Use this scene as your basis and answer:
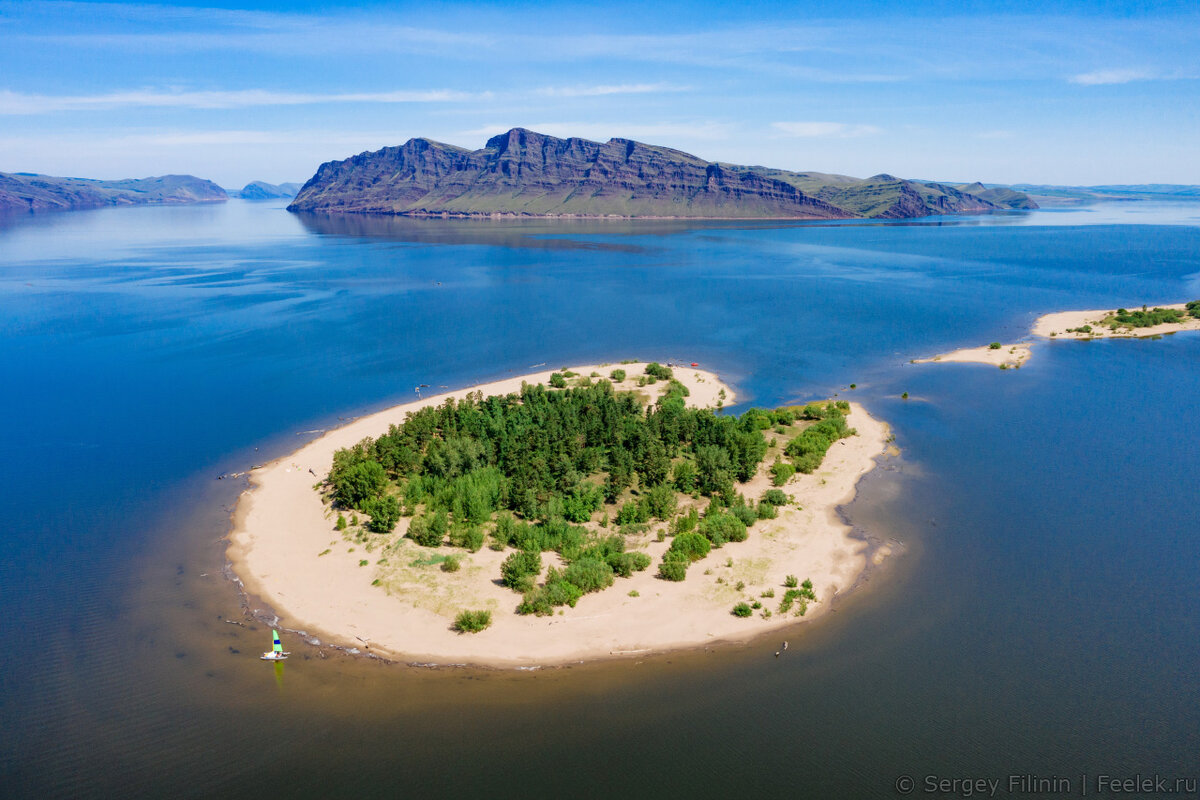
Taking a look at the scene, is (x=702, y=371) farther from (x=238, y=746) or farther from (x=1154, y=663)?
(x=238, y=746)

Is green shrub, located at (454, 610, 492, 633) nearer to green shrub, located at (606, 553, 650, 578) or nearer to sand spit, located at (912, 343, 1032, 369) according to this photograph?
green shrub, located at (606, 553, 650, 578)

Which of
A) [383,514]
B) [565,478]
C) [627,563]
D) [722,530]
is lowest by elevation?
[627,563]

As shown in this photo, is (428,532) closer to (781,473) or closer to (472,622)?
(472,622)

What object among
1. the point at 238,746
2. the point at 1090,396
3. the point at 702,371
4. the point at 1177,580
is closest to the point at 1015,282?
the point at 1090,396

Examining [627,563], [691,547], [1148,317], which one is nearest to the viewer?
[627,563]

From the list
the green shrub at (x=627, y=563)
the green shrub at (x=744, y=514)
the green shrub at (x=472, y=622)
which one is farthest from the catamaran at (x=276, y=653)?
the green shrub at (x=744, y=514)

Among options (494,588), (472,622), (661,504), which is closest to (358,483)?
(494,588)

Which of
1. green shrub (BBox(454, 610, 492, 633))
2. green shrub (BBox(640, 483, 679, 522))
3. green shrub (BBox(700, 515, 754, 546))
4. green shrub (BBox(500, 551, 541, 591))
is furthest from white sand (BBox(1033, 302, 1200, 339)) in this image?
green shrub (BBox(454, 610, 492, 633))
